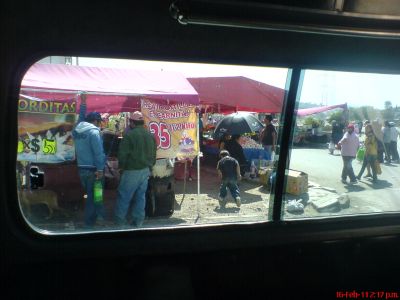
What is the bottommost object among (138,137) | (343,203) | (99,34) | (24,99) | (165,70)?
(343,203)

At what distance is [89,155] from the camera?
1661 millimetres

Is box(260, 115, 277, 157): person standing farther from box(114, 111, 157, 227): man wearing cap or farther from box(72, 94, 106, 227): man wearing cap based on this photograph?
box(72, 94, 106, 227): man wearing cap

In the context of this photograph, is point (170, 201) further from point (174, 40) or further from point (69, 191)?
point (174, 40)

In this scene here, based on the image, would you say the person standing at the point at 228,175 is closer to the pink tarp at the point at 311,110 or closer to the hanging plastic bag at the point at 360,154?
the pink tarp at the point at 311,110

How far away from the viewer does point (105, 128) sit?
1729mm

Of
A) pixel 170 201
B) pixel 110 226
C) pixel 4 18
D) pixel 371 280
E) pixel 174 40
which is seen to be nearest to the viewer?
pixel 4 18

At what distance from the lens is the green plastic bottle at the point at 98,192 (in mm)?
1710

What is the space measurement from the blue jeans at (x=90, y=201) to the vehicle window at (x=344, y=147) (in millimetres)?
899

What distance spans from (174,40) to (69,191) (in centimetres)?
79

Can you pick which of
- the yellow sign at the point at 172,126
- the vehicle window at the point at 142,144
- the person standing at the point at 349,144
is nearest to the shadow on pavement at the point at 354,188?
the person standing at the point at 349,144

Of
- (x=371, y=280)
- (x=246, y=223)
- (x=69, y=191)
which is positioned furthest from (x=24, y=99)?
(x=371, y=280)

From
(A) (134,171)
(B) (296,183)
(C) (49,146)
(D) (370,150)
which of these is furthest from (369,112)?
(C) (49,146)

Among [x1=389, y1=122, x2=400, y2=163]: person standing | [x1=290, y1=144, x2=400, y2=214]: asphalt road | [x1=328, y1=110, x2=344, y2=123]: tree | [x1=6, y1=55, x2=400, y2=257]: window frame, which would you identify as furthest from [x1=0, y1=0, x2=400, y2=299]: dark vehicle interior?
[x1=389, y1=122, x2=400, y2=163]: person standing

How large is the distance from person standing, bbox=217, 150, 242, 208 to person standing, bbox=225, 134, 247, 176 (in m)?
0.02
